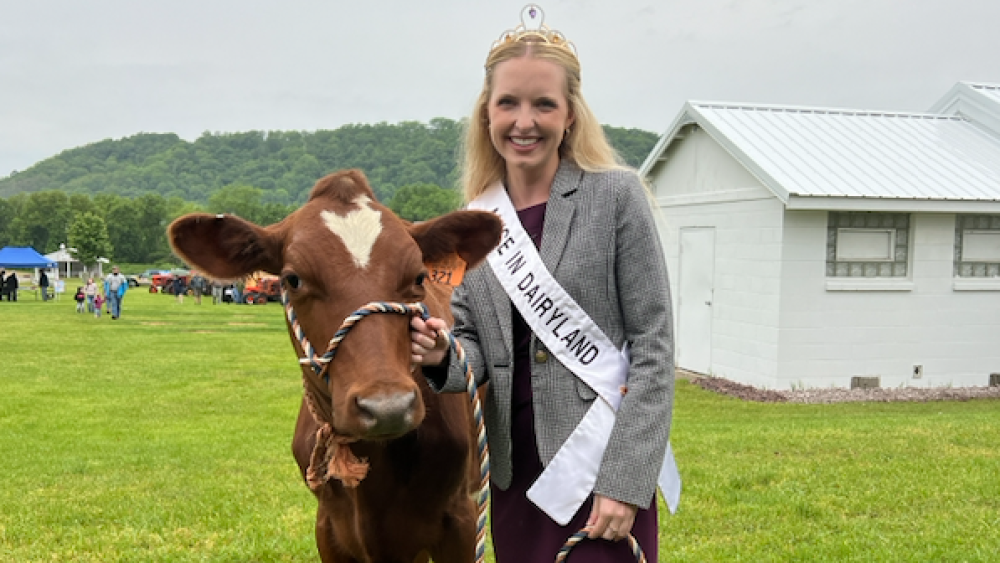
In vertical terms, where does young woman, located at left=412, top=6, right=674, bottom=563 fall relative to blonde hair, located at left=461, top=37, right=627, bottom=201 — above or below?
below

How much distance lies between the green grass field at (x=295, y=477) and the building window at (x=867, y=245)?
2296 mm

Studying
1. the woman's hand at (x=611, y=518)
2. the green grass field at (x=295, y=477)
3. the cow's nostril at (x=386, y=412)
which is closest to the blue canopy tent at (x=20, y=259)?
the green grass field at (x=295, y=477)

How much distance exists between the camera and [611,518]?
2.31 metres

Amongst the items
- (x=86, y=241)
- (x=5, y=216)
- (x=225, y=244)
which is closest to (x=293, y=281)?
(x=225, y=244)

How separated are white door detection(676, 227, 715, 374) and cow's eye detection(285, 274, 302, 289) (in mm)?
12677

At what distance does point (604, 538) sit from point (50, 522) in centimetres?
512

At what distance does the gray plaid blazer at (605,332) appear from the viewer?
2.32 m

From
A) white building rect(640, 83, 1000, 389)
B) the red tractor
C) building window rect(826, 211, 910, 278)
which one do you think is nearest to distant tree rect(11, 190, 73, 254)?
white building rect(640, 83, 1000, 389)

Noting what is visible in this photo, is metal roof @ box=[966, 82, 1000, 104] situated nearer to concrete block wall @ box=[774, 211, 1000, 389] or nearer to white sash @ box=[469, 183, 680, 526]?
concrete block wall @ box=[774, 211, 1000, 389]

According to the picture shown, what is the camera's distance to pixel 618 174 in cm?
254

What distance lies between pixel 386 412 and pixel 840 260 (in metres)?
12.3

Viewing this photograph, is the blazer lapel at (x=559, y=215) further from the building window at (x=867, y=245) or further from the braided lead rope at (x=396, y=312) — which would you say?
the building window at (x=867, y=245)

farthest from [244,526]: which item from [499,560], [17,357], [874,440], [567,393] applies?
[17,357]

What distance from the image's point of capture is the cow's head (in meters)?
2.15
